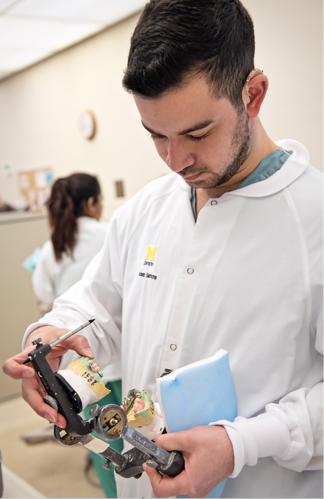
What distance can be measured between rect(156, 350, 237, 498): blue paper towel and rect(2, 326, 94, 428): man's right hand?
0.16 m

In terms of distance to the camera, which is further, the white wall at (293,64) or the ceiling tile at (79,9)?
the ceiling tile at (79,9)

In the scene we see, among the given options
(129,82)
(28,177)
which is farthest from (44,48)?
(129,82)

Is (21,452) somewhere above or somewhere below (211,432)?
below

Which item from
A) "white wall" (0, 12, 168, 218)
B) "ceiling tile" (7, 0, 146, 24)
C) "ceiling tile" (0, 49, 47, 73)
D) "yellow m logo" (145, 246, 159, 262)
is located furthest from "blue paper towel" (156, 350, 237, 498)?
"ceiling tile" (0, 49, 47, 73)

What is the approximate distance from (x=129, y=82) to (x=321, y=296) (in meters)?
0.52

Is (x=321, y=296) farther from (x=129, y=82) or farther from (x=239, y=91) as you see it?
(x=129, y=82)

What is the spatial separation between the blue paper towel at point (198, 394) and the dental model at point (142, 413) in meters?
0.02

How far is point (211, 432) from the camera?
756mm

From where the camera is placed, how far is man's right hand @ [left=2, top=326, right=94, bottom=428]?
0.68 metres

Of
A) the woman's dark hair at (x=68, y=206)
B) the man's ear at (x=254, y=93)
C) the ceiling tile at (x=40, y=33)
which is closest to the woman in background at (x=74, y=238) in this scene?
the woman's dark hair at (x=68, y=206)

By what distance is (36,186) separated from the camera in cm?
507

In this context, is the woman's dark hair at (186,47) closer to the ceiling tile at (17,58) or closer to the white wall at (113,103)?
the white wall at (113,103)

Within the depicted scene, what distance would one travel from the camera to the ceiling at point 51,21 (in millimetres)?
3023

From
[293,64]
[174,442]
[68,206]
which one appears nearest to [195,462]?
[174,442]
